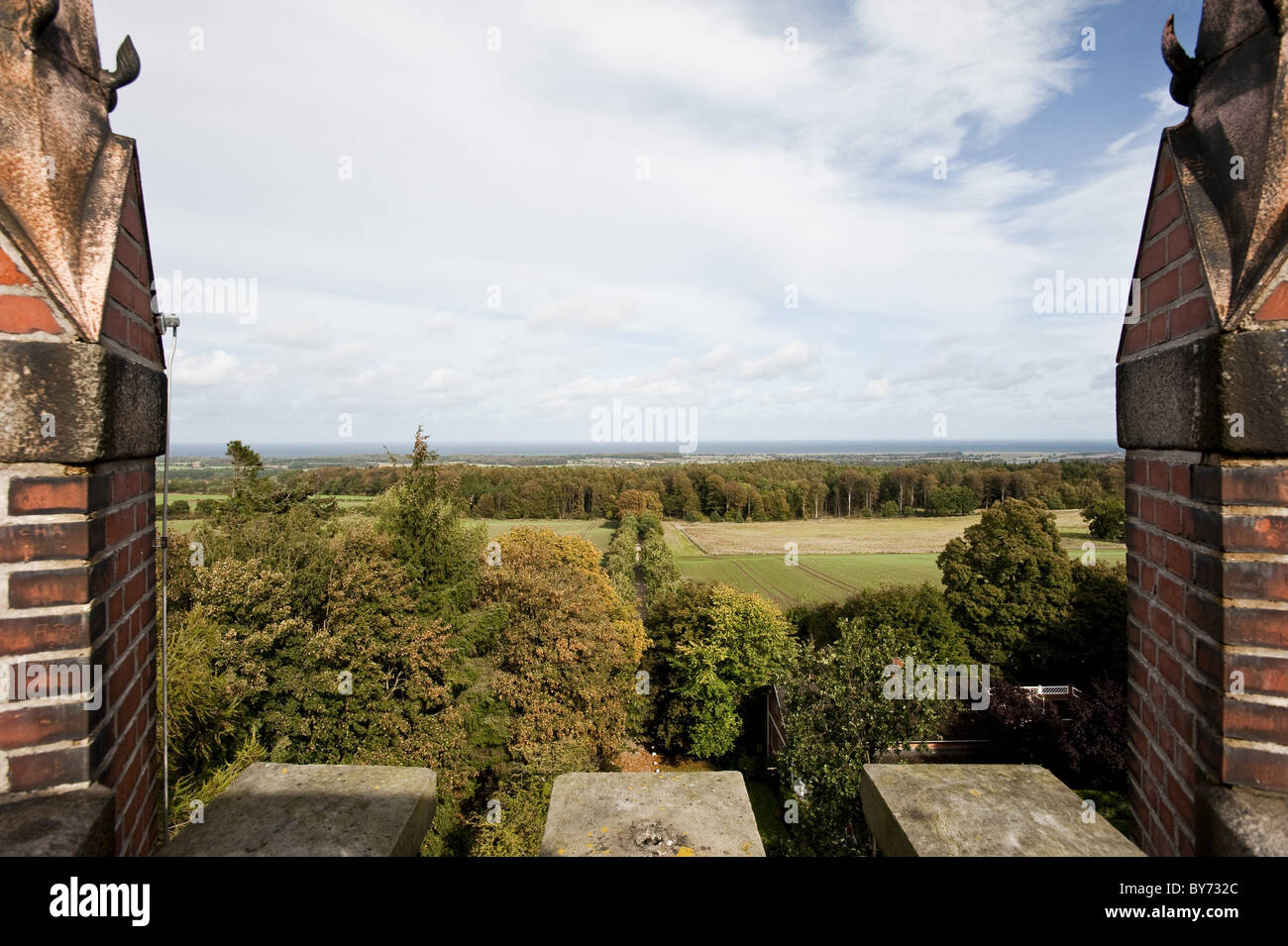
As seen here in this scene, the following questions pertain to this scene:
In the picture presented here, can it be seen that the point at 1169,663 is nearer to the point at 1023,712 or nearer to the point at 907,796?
the point at 907,796

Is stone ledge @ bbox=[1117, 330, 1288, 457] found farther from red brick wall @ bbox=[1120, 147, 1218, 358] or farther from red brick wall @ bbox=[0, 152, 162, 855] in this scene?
red brick wall @ bbox=[0, 152, 162, 855]

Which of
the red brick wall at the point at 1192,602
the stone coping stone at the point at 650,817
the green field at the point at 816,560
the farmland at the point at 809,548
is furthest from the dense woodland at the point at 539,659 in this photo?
the red brick wall at the point at 1192,602

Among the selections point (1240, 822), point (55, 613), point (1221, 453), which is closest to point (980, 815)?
point (1240, 822)

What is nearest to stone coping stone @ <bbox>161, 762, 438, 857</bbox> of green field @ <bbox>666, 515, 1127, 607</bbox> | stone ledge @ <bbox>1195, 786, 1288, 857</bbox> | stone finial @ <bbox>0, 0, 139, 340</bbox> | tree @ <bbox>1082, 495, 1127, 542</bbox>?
stone finial @ <bbox>0, 0, 139, 340</bbox>

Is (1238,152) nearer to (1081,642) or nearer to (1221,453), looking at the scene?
(1221,453)

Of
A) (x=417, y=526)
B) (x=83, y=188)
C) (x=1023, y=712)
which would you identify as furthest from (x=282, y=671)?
(x=1023, y=712)

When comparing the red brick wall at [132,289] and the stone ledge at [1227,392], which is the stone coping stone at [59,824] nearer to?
the red brick wall at [132,289]
